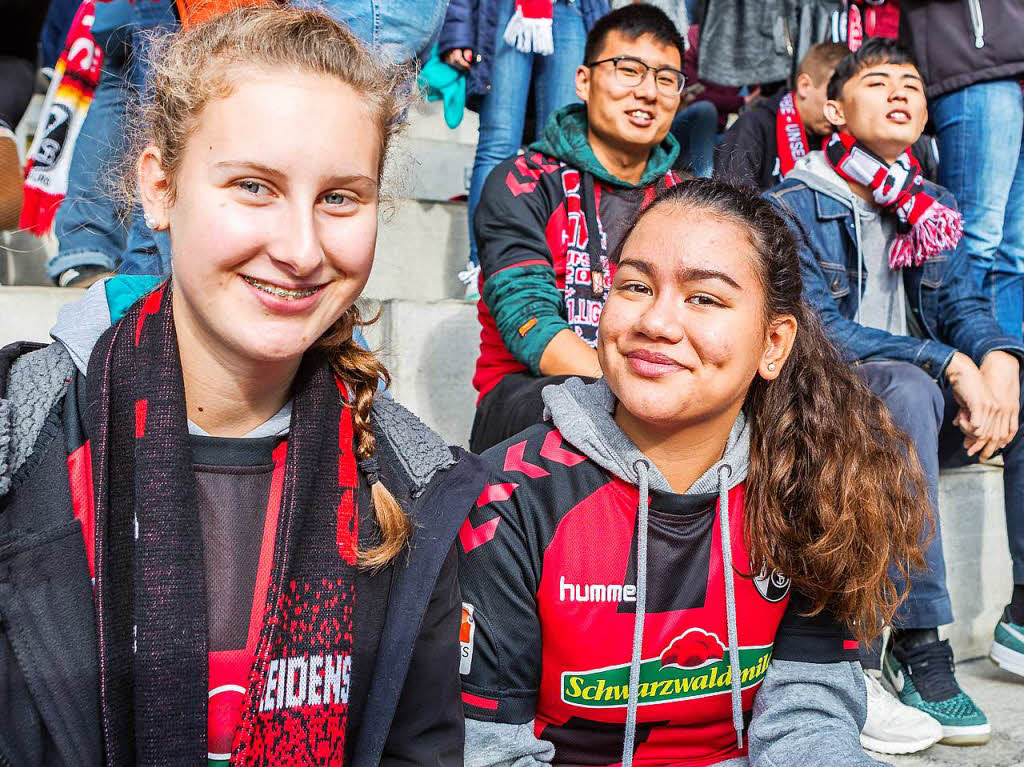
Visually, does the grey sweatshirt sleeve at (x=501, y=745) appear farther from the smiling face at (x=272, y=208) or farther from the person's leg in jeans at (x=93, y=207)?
the person's leg in jeans at (x=93, y=207)

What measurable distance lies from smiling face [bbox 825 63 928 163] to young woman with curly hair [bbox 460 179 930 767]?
4.87 ft

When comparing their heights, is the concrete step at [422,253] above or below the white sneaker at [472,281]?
above

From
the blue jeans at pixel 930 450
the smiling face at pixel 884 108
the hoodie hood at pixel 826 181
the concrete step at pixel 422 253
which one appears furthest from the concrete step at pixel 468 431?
the smiling face at pixel 884 108

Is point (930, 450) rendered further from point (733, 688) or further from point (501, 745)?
point (501, 745)

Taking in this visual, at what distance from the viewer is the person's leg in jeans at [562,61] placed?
3.51 meters

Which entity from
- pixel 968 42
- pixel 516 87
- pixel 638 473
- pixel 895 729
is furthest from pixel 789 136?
pixel 638 473

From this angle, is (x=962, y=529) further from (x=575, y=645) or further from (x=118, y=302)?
(x=118, y=302)

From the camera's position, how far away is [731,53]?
4227 mm

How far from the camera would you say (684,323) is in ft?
5.29

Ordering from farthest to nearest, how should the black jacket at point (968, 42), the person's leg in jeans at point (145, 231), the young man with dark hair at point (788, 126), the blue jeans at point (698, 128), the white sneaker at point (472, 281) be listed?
the blue jeans at point (698, 128) → the young man with dark hair at point (788, 126) → the black jacket at point (968, 42) → the white sneaker at point (472, 281) → the person's leg in jeans at point (145, 231)

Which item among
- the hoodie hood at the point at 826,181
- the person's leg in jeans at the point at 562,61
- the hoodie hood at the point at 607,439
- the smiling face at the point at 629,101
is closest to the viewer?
the hoodie hood at the point at 607,439

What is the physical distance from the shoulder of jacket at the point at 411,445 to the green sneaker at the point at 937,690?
64.2 inches

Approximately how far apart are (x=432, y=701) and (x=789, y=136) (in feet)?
11.0

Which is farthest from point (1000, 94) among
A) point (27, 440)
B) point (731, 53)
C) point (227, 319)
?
point (27, 440)
